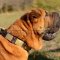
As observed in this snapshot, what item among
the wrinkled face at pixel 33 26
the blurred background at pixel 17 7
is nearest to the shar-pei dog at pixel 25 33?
the wrinkled face at pixel 33 26

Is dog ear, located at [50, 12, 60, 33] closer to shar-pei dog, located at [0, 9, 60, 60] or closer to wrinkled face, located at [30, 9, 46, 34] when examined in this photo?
shar-pei dog, located at [0, 9, 60, 60]

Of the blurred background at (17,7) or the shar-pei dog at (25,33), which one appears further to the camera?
the blurred background at (17,7)

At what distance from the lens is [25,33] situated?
6359mm

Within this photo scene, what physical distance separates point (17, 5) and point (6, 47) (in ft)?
22.5

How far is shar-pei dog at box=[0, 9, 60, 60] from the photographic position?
20.5 ft

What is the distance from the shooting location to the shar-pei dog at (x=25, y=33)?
6238mm

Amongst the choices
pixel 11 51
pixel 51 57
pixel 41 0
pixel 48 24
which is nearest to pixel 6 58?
pixel 11 51

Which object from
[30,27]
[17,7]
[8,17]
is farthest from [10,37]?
[17,7]

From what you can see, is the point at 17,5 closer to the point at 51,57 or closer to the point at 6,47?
the point at 51,57

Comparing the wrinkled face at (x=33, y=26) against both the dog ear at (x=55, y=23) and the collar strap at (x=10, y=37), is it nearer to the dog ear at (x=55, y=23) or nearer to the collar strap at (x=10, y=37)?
the collar strap at (x=10, y=37)

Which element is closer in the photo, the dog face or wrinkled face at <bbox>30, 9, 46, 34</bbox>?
the dog face

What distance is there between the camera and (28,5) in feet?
42.7

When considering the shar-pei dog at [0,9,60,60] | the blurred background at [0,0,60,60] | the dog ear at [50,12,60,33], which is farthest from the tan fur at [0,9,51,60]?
the blurred background at [0,0,60,60]

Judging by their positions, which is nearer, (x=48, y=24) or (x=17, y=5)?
(x=48, y=24)
